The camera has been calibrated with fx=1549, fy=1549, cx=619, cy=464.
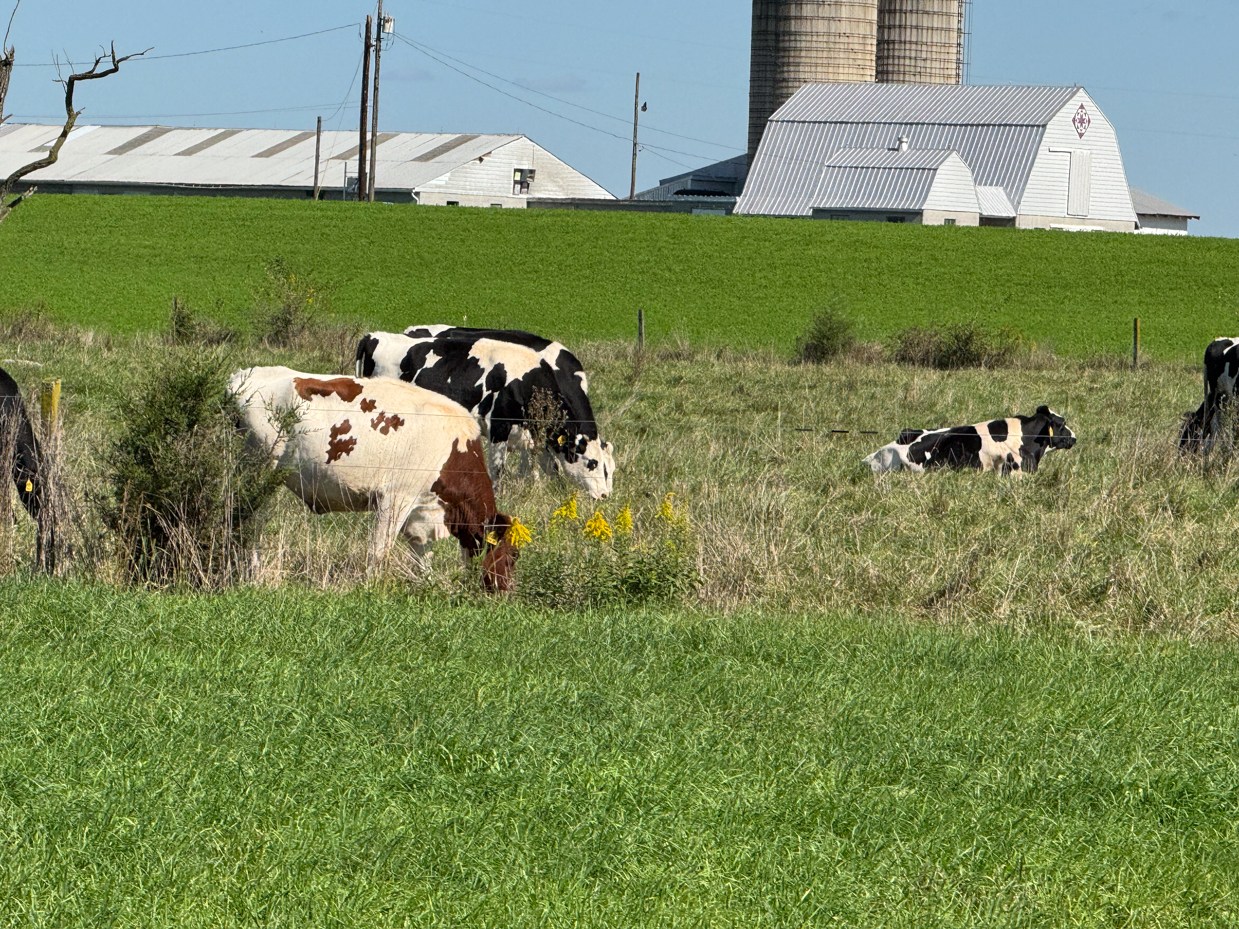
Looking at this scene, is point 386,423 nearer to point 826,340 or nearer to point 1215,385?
point 1215,385

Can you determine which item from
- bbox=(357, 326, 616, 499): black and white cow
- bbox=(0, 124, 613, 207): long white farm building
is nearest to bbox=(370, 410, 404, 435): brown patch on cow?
bbox=(357, 326, 616, 499): black and white cow

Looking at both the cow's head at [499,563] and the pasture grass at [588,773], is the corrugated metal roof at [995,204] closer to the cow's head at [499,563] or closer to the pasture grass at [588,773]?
the cow's head at [499,563]

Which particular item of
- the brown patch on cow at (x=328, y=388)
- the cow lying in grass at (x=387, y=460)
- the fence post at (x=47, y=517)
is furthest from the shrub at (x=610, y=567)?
the fence post at (x=47, y=517)

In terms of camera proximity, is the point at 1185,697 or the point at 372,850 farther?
the point at 1185,697

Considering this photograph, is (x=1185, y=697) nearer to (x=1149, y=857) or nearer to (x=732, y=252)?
(x=1149, y=857)

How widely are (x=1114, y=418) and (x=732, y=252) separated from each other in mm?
31125

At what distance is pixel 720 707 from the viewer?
6.27 m

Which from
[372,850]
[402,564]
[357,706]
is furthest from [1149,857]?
[402,564]

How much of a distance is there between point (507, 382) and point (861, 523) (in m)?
4.10

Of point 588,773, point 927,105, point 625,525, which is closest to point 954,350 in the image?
point 625,525

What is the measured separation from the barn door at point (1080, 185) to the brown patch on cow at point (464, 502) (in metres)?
64.2

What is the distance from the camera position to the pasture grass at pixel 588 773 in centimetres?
440

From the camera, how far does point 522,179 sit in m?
80.4

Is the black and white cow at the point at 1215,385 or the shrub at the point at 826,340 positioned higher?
the shrub at the point at 826,340
